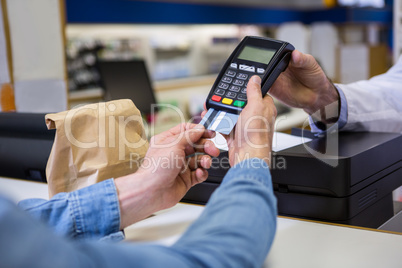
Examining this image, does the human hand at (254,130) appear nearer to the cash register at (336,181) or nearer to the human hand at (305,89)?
the cash register at (336,181)

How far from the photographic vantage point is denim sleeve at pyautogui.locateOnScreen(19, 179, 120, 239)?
2.29 feet

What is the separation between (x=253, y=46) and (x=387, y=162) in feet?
1.26

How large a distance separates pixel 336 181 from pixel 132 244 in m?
0.49

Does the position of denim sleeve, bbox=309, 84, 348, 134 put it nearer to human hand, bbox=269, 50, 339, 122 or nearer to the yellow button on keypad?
human hand, bbox=269, 50, 339, 122

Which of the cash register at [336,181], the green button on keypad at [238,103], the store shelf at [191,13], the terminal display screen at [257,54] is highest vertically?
the store shelf at [191,13]

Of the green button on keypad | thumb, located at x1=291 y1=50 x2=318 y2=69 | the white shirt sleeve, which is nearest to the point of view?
the green button on keypad

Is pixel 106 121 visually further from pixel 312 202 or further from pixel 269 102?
pixel 312 202

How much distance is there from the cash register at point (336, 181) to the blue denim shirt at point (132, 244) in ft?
0.82

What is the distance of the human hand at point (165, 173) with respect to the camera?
0.75 m

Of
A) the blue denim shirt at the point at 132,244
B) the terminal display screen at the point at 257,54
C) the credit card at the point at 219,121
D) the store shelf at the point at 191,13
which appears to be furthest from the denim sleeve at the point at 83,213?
the store shelf at the point at 191,13

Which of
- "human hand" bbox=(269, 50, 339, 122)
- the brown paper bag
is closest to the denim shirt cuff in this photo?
the brown paper bag

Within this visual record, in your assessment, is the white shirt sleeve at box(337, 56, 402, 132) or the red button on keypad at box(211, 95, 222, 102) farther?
the white shirt sleeve at box(337, 56, 402, 132)

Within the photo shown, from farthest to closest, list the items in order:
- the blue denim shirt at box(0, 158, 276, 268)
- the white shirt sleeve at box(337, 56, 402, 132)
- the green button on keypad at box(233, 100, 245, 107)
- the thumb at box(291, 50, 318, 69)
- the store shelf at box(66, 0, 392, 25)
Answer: the store shelf at box(66, 0, 392, 25), the white shirt sleeve at box(337, 56, 402, 132), the thumb at box(291, 50, 318, 69), the green button on keypad at box(233, 100, 245, 107), the blue denim shirt at box(0, 158, 276, 268)

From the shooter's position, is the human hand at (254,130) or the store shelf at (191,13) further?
the store shelf at (191,13)
